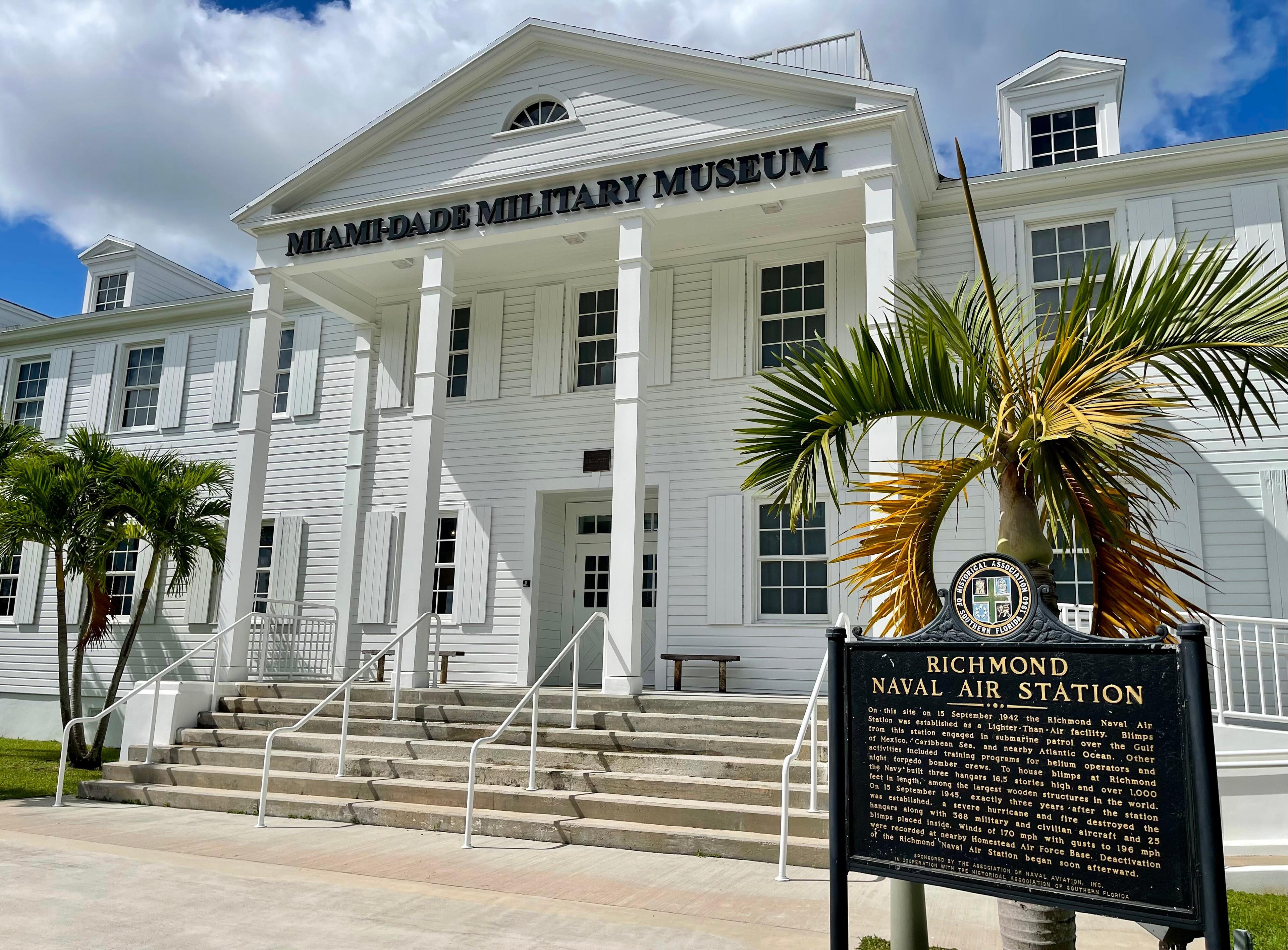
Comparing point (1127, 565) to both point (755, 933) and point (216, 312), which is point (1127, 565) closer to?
point (755, 933)

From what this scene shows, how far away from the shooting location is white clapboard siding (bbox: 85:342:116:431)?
688 inches

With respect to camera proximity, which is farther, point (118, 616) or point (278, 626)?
point (118, 616)

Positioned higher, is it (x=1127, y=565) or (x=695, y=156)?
(x=695, y=156)

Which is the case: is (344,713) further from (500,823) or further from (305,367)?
(305,367)

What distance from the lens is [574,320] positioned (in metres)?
13.6

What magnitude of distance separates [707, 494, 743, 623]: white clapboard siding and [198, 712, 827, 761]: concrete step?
3.10 metres

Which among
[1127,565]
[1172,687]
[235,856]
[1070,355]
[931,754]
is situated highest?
[1070,355]

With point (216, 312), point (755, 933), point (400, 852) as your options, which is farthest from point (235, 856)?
point (216, 312)

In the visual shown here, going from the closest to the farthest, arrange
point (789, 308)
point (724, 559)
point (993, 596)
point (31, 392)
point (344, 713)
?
point (993, 596) → point (344, 713) → point (724, 559) → point (789, 308) → point (31, 392)

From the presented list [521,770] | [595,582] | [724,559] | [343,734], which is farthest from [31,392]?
[521,770]

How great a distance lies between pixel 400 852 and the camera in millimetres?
7082

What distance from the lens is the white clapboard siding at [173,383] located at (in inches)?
665

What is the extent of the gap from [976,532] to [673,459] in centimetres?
382

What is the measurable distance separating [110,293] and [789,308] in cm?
1460
